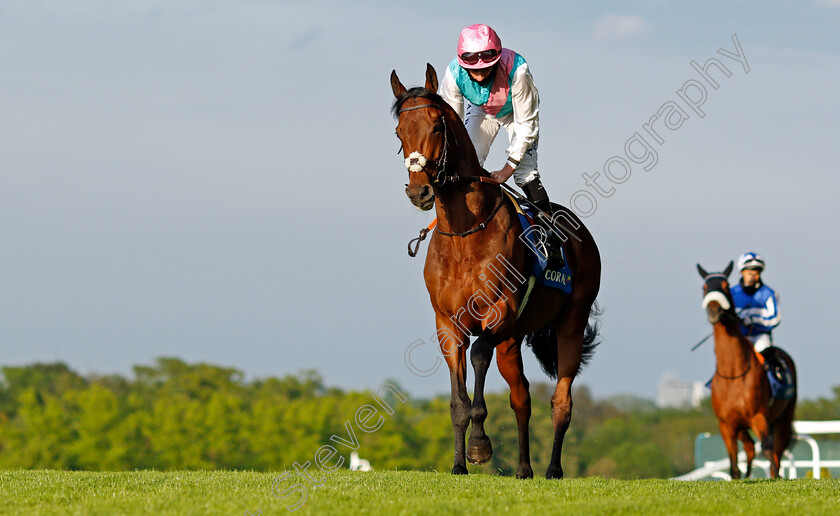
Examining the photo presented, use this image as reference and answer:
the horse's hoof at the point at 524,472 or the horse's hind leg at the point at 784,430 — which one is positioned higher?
the horse's hind leg at the point at 784,430

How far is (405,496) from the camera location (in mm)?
6070

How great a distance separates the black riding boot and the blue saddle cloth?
7cm

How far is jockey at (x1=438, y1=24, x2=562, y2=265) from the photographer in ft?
25.4

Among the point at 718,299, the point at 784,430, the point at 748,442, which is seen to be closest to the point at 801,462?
the point at 784,430

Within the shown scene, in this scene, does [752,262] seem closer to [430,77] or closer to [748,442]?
[748,442]

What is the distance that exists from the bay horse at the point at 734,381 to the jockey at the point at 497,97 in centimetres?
550

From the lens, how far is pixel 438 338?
7.49 meters

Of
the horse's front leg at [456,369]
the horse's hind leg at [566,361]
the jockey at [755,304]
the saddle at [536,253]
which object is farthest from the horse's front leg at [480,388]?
the jockey at [755,304]

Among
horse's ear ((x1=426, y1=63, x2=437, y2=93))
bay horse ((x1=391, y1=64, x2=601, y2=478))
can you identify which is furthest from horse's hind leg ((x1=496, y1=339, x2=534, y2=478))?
horse's ear ((x1=426, y1=63, x2=437, y2=93))

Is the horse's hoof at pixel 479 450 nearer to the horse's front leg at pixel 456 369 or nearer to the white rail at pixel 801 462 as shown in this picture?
the horse's front leg at pixel 456 369

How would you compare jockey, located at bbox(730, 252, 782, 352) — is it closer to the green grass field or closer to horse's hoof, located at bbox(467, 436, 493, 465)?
the green grass field

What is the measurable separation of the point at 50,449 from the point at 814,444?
50220mm

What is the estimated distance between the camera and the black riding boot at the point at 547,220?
27.3 feet

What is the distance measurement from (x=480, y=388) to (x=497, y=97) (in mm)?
2630
